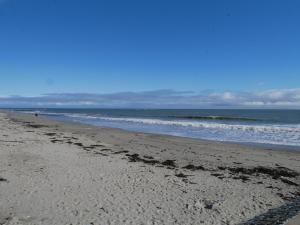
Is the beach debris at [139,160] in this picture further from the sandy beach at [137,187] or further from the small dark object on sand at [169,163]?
the small dark object on sand at [169,163]

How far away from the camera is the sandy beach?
5453mm

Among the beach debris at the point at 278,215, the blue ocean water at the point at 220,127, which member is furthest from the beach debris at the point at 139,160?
the blue ocean water at the point at 220,127

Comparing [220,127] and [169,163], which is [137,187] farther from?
[220,127]

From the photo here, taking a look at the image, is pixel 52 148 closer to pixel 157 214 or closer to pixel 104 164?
pixel 104 164

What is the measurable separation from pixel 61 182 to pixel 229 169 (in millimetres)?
5115

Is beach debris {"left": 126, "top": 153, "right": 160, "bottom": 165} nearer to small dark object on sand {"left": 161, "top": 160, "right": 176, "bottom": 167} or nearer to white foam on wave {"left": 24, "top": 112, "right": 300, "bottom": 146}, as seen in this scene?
small dark object on sand {"left": 161, "top": 160, "right": 176, "bottom": 167}

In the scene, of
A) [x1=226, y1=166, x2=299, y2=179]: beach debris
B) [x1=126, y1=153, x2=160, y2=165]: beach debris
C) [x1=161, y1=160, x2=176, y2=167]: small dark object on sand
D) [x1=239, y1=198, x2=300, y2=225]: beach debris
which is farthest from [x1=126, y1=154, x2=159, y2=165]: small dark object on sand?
[x1=239, y1=198, x2=300, y2=225]: beach debris

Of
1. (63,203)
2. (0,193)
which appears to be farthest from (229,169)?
(0,193)

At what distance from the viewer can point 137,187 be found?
278 inches

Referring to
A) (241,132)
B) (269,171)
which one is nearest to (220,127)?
(241,132)

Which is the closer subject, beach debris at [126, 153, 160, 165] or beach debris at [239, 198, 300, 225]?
beach debris at [239, 198, 300, 225]

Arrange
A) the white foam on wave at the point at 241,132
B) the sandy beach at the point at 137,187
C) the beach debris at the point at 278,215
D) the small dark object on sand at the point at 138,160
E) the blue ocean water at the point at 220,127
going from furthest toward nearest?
the blue ocean water at the point at 220,127 < the white foam on wave at the point at 241,132 < the small dark object on sand at the point at 138,160 < the sandy beach at the point at 137,187 < the beach debris at the point at 278,215

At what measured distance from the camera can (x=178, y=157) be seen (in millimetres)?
11461

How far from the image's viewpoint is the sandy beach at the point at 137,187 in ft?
17.9
